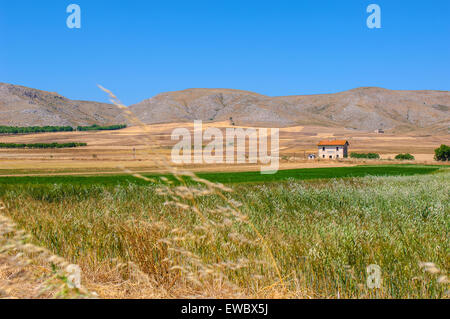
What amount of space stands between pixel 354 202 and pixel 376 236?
5.37 m

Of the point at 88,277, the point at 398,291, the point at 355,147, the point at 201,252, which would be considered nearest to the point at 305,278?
the point at 398,291

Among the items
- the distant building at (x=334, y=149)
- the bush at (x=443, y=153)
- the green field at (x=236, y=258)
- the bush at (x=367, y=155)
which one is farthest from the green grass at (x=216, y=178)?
the distant building at (x=334, y=149)

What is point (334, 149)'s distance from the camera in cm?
9112

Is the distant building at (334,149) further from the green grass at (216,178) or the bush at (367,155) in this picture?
the green grass at (216,178)

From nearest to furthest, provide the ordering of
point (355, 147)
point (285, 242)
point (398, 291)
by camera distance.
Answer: point (398, 291)
point (285, 242)
point (355, 147)

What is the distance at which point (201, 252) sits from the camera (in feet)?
15.1

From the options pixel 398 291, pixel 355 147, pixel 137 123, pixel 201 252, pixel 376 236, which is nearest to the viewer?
pixel 137 123

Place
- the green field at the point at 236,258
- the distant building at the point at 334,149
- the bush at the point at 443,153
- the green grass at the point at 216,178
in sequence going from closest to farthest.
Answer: the green field at the point at 236,258
the green grass at the point at 216,178
the bush at the point at 443,153
the distant building at the point at 334,149

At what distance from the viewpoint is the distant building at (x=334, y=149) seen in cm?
9006

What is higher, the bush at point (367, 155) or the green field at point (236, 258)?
the green field at point (236, 258)

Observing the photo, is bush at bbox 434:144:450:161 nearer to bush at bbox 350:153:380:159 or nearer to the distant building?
bush at bbox 350:153:380:159

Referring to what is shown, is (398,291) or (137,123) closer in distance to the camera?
(137,123)

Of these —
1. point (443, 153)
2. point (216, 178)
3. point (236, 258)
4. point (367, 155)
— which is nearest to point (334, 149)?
point (367, 155)
